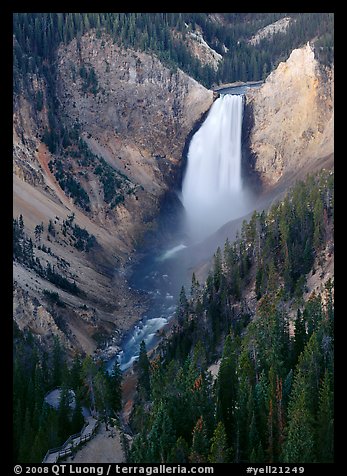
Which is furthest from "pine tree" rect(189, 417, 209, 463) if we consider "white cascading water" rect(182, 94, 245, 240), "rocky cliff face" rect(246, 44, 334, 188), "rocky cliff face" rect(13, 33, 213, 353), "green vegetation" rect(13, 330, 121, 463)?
"white cascading water" rect(182, 94, 245, 240)

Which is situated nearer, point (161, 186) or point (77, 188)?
point (77, 188)

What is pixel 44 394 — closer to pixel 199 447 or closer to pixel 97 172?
pixel 199 447

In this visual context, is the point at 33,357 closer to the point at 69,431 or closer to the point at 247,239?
the point at 69,431

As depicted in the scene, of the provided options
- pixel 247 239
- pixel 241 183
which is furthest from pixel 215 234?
pixel 247 239

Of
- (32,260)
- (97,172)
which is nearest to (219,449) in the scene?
(32,260)

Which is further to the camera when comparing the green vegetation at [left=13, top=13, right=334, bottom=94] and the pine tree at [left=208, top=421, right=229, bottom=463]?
the green vegetation at [left=13, top=13, right=334, bottom=94]

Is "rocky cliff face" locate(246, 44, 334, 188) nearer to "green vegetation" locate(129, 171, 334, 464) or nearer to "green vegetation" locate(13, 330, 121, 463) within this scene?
"green vegetation" locate(129, 171, 334, 464)
